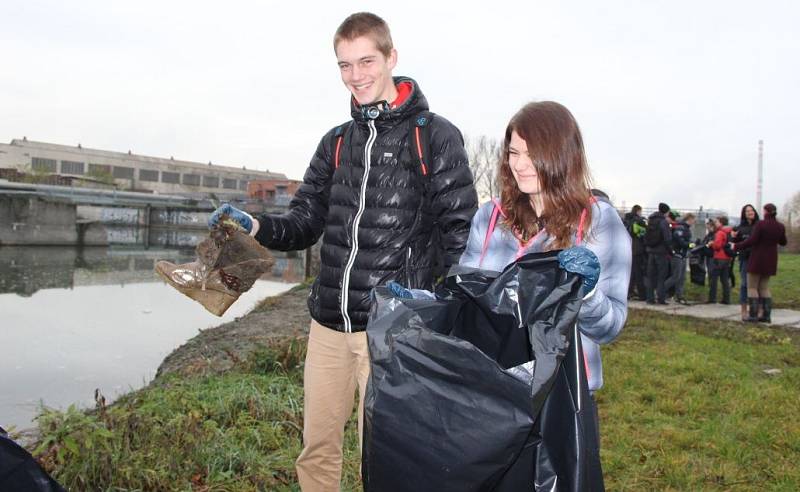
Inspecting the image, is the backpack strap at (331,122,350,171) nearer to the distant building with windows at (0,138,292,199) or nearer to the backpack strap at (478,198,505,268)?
the backpack strap at (478,198,505,268)

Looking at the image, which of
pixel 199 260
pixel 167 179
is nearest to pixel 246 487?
pixel 199 260

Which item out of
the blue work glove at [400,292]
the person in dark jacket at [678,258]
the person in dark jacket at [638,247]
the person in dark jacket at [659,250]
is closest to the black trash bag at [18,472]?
the blue work glove at [400,292]

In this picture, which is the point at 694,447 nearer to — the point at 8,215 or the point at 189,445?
the point at 189,445

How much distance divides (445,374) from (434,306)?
30 centimetres

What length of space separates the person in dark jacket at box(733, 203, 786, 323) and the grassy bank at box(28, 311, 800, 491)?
2598 mm

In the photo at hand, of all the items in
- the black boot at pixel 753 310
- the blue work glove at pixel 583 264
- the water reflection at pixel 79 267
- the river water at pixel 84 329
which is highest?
the blue work glove at pixel 583 264

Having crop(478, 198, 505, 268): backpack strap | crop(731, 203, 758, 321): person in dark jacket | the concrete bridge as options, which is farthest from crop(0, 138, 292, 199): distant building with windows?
crop(478, 198, 505, 268): backpack strap

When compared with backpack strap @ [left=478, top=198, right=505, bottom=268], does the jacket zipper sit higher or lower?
lower

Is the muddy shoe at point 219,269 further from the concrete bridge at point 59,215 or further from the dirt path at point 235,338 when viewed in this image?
the concrete bridge at point 59,215

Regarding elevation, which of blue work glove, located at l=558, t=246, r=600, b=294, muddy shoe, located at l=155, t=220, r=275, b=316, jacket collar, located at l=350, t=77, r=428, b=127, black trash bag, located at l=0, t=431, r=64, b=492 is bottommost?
black trash bag, located at l=0, t=431, r=64, b=492

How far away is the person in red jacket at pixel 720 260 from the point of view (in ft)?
33.3

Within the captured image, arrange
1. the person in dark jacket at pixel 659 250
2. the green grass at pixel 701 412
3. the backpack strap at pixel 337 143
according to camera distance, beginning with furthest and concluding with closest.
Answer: the person in dark jacket at pixel 659 250
the green grass at pixel 701 412
the backpack strap at pixel 337 143

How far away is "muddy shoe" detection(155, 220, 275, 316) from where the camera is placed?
273 cm

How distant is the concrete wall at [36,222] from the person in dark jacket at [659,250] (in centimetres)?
2574
